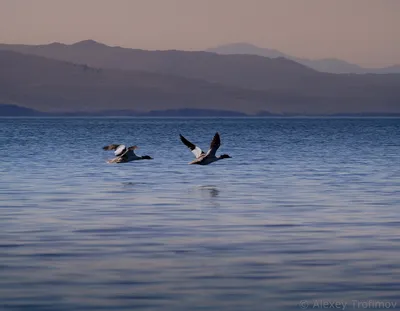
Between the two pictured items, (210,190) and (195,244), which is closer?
(195,244)

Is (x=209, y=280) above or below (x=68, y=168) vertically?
above

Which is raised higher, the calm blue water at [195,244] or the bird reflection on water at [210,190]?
the calm blue water at [195,244]

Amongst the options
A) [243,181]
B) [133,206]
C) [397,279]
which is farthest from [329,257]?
[243,181]

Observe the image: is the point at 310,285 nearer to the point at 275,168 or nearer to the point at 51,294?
the point at 51,294

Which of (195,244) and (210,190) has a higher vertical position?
(195,244)

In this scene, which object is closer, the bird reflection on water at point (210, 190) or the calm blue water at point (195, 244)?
A: the calm blue water at point (195, 244)

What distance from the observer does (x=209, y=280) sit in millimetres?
17953

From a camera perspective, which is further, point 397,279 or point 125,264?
point 125,264

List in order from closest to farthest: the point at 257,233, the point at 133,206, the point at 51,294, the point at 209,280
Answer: the point at 51,294 < the point at 209,280 < the point at 257,233 < the point at 133,206

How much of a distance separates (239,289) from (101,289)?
197cm

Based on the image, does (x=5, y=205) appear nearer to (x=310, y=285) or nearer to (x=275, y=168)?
(x=310, y=285)

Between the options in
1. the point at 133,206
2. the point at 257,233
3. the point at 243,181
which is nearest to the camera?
the point at 257,233

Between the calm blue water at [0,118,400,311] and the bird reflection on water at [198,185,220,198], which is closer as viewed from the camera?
the calm blue water at [0,118,400,311]

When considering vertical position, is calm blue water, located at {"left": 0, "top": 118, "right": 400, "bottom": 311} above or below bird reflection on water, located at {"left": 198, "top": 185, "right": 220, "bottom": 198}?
above
